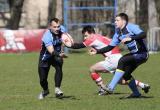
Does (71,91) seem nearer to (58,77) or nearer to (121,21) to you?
(58,77)

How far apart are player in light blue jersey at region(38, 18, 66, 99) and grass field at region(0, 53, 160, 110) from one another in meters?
0.41

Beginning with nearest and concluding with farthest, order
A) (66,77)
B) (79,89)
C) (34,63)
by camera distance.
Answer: (79,89) → (66,77) → (34,63)

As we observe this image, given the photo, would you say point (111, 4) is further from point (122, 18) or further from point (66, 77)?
point (122, 18)

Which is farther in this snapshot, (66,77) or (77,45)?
(66,77)

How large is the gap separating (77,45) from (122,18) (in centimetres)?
118

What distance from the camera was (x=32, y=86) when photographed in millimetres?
17109

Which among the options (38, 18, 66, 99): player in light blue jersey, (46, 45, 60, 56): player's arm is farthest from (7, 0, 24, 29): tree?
(46, 45, 60, 56): player's arm

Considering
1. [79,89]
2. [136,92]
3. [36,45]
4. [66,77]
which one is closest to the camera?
[136,92]

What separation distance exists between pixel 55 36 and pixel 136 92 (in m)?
2.13

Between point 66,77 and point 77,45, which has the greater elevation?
point 77,45

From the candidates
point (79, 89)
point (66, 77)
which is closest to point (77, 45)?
point (79, 89)

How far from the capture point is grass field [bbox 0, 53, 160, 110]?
39.7ft

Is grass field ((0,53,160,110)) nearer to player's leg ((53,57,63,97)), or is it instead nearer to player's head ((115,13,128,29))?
player's leg ((53,57,63,97))

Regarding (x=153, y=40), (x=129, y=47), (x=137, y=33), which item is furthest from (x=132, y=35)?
(x=153, y=40)
